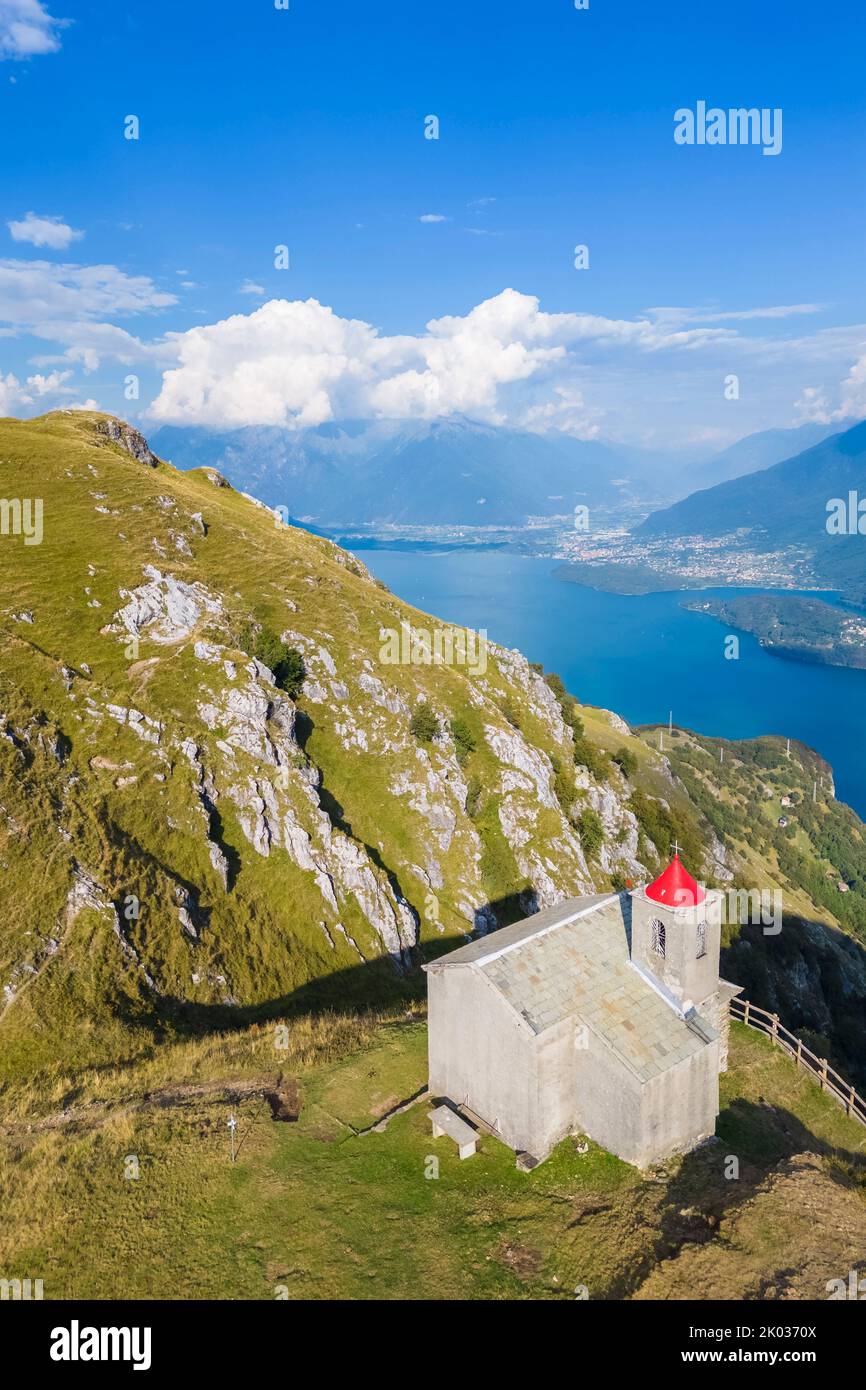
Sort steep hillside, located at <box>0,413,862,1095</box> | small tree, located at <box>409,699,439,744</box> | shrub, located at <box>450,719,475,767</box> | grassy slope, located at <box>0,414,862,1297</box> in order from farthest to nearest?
1. shrub, located at <box>450,719,475,767</box>
2. small tree, located at <box>409,699,439,744</box>
3. steep hillside, located at <box>0,413,862,1095</box>
4. grassy slope, located at <box>0,414,862,1297</box>

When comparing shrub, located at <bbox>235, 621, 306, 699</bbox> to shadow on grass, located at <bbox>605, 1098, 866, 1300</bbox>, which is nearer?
shadow on grass, located at <bbox>605, 1098, 866, 1300</bbox>

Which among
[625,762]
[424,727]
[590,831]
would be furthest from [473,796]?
[625,762]

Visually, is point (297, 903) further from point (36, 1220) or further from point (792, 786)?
point (792, 786)

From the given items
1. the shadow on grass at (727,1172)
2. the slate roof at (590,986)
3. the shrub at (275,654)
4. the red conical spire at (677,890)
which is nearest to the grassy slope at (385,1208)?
the shadow on grass at (727,1172)

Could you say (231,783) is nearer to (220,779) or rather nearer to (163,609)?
(220,779)

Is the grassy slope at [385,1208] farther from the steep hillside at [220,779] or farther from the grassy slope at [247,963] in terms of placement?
the steep hillside at [220,779]

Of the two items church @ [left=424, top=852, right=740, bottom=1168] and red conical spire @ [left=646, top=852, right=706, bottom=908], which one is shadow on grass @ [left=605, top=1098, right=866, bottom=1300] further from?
red conical spire @ [left=646, top=852, right=706, bottom=908]

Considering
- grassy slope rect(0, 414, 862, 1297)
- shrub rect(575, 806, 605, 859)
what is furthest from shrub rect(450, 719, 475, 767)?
shrub rect(575, 806, 605, 859)
